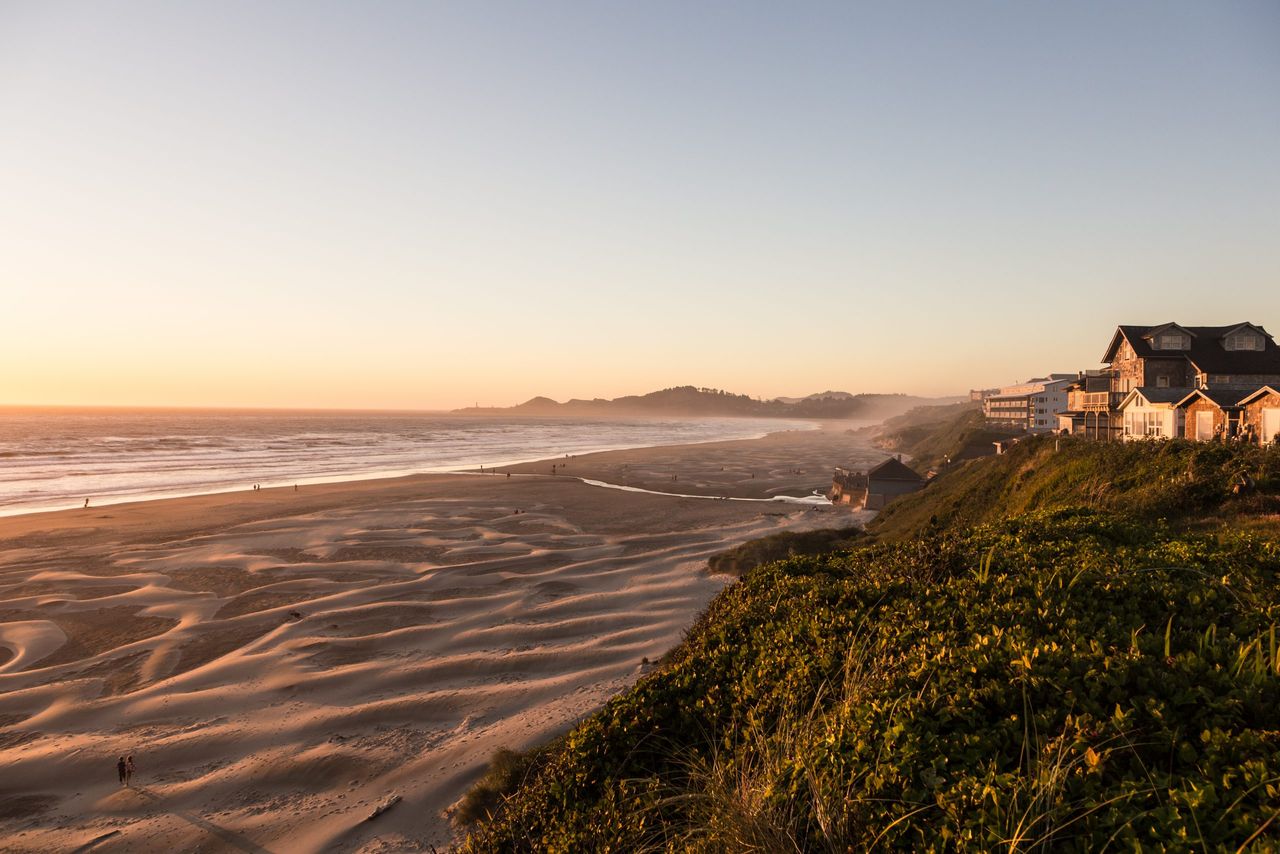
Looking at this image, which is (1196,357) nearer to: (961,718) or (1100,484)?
(1100,484)

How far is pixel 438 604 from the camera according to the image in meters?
25.8

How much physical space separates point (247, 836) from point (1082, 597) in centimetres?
1538

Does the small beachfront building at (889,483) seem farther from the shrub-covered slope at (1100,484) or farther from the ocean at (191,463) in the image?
the ocean at (191,463)

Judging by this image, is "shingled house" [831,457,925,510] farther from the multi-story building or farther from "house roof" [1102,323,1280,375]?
the multi-story building

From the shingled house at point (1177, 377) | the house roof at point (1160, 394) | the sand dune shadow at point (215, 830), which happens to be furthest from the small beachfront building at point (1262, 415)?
the sand dune shadow at point (215, 830)

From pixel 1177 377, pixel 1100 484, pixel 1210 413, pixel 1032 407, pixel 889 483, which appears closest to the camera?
pixel 1100 484

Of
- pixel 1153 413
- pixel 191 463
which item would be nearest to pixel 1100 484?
pixel 1153 413

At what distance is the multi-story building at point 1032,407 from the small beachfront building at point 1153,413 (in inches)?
1506

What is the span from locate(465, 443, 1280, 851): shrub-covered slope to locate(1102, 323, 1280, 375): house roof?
118ft

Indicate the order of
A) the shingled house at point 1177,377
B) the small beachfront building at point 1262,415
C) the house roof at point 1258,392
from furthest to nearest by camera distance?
the shingled house at point 1177,377 → the house roof at point 1258,392 → the small beachfront building at point 1262,415

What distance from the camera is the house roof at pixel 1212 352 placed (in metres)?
34.3

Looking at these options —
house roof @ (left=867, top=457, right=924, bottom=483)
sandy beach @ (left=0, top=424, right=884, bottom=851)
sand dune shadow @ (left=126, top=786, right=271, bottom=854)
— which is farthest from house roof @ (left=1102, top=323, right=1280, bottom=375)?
sand dune shadow @ (left=126, top=786, right=271, bottom=854)

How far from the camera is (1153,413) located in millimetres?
32219

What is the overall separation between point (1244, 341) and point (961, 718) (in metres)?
45.9
